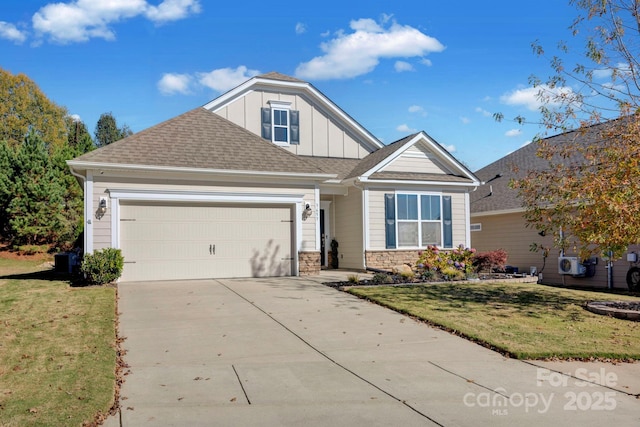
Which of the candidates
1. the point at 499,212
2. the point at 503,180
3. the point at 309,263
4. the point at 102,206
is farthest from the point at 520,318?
the point at 503,180

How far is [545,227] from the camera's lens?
36.3 feet

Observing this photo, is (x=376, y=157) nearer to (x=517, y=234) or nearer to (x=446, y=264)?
(x=446, y=264)

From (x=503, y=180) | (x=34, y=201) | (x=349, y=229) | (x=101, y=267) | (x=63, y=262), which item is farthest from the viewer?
(x=34, y=201)

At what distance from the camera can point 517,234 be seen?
19.5 meters

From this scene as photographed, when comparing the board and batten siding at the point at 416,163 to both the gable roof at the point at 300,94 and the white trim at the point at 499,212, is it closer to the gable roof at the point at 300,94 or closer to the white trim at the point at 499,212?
Answer: the gable roof at the point at 300,94

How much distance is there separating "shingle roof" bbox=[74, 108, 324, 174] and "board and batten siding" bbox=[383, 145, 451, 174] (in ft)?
11.1

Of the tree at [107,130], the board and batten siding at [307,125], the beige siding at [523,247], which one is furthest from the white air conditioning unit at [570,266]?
the tree at [107,130]

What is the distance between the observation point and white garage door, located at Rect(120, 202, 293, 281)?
527 inches

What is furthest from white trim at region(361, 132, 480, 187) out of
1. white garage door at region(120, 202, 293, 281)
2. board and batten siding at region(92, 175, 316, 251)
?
white garage door at region(120, 202, 293, 281)

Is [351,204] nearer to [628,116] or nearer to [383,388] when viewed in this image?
[628,116]

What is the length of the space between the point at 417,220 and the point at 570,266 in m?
5.20

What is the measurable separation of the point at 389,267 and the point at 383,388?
37.1ft

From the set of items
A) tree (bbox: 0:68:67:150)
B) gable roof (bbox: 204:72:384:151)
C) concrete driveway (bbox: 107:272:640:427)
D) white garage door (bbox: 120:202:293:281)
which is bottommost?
concrete driveway (bbox: 107:272:640:427)

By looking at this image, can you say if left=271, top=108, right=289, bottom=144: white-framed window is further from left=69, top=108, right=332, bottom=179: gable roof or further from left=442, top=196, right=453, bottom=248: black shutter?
left=442, top=196, right=453, bottom=248: black shutter
